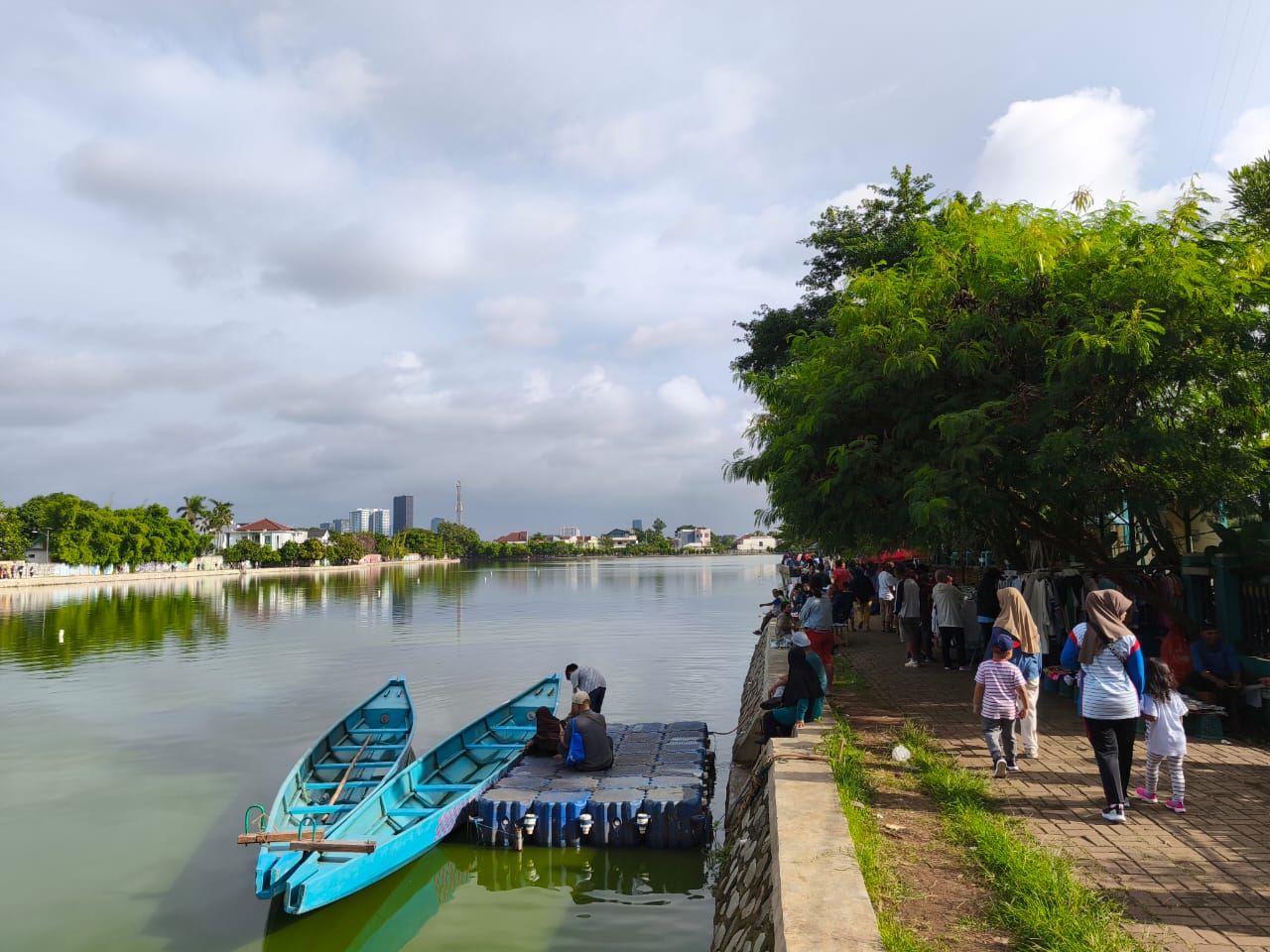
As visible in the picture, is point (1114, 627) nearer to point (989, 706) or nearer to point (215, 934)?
point (989, 706)

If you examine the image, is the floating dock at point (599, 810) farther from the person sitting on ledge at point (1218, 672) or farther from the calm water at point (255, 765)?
the person sitting on ledge at point (1218, 672)

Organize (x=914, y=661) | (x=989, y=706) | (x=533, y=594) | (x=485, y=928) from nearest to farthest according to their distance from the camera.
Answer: (x=989, y=706) → (x=485, y=928) → (x=914, y=661) → (x=533, y=594)

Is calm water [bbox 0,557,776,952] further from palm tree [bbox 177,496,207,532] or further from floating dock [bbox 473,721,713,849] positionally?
palm tree [bbox 177,496,207,532]

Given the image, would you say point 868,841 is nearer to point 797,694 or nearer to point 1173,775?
point 1173,775

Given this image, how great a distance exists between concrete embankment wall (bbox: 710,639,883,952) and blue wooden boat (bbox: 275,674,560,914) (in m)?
3.68

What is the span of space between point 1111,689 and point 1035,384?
5236 millimetres

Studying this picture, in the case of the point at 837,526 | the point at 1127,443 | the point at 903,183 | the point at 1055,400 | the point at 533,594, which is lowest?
the point at 533,594

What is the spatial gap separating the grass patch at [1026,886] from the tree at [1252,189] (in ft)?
44.7

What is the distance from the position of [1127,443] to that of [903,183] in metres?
17.8

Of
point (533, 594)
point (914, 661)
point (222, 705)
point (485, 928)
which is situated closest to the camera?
point (485, 928)

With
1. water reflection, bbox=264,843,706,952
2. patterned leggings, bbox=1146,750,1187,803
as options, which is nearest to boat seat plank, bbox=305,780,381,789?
water reflection, bbox=264,843,706,952

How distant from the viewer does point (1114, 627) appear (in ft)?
22.0

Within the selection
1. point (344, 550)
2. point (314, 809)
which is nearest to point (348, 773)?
point (314, 809)

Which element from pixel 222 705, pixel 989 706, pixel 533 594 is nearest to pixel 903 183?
pixel 989 706
